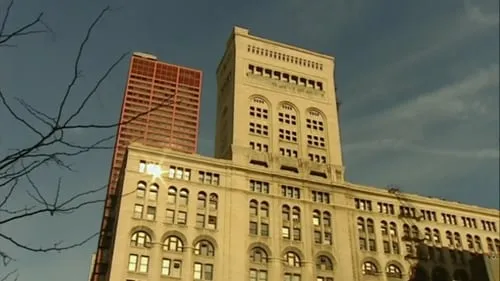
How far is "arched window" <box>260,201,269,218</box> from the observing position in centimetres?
6338

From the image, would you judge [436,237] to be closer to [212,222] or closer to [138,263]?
[212,222]

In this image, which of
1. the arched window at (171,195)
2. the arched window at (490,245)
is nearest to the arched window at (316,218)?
the arched window at (171,195)

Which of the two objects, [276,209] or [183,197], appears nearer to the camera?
[183,197]

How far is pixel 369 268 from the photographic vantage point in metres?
63.9

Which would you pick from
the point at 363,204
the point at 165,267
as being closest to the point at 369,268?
the point at 363,204

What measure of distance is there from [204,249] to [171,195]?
7.69 metres

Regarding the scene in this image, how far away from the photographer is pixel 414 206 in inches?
2835

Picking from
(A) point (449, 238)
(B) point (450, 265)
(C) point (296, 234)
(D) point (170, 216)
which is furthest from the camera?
(A) point (449, 238)

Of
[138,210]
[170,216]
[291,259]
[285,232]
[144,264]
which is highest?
[138,210]

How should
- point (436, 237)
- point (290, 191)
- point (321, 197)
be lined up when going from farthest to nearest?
point (436, 237) → point (321, 197) → point (290, 191)

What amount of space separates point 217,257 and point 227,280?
2.90m

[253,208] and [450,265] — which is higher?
[253,208]

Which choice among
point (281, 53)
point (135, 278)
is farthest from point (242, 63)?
point (135, 278)

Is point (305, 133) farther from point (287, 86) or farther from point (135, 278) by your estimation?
point (135, 278)
